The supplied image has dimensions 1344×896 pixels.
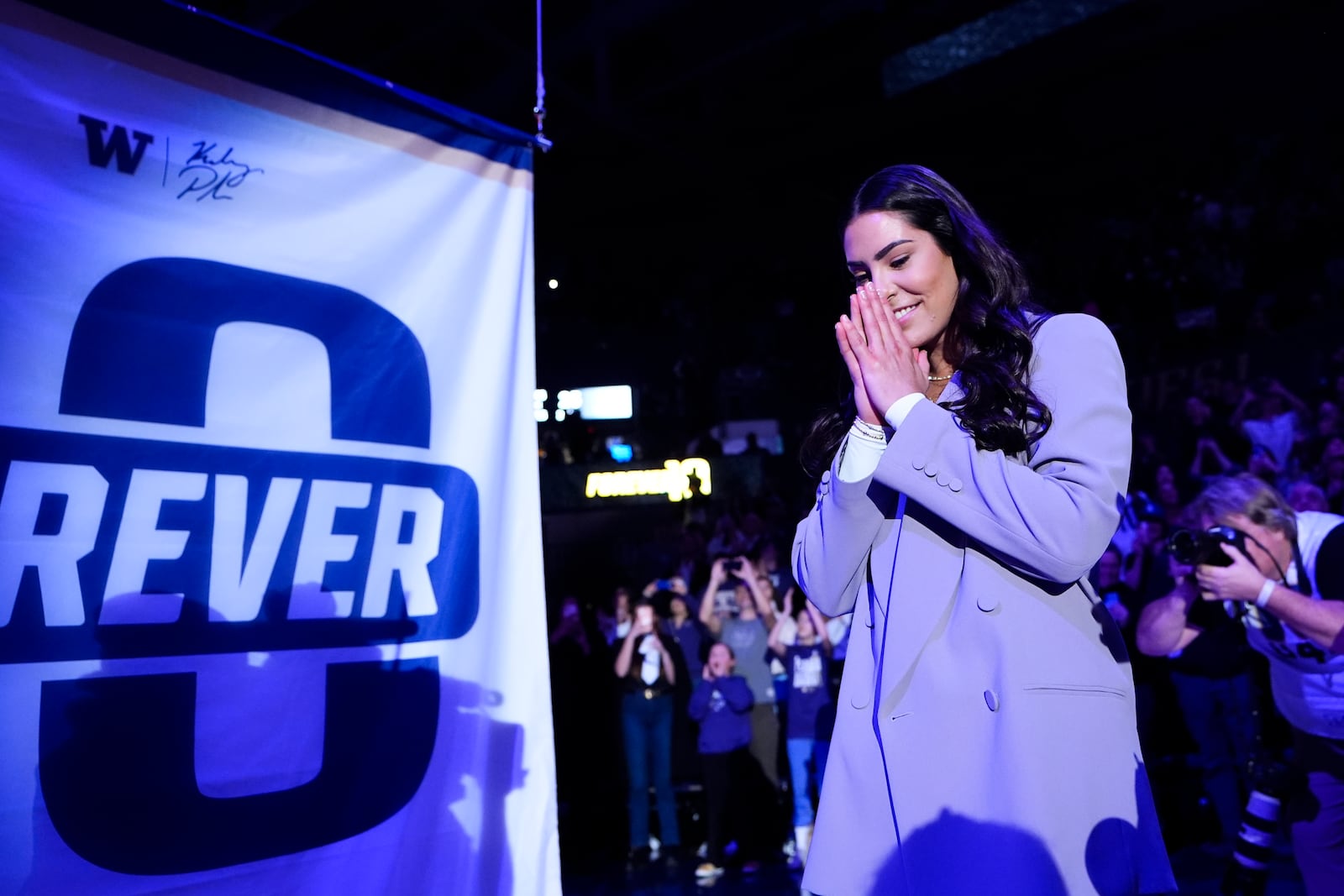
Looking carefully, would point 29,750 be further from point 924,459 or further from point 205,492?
point 924,459

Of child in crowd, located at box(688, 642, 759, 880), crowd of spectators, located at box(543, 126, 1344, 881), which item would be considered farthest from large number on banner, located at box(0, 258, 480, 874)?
child in crowd, located at box(688, 642, 759, 880)

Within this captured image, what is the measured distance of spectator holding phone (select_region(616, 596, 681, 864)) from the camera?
307 inches

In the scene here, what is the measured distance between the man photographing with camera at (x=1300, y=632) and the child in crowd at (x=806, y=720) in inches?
147

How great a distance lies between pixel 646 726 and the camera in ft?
25.7

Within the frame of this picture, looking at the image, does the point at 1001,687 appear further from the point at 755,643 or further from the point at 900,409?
the point at 755,643

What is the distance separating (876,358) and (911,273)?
21cm

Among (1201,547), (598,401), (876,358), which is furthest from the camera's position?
(598,401)

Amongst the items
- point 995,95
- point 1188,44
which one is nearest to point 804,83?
point 995,95

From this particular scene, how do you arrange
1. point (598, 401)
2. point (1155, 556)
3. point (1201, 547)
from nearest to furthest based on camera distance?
1. point (1201, 547)
2. point (1155, 556)
3. point (598, 401)

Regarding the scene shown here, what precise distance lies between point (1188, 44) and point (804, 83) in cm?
482

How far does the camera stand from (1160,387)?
11.1 meters

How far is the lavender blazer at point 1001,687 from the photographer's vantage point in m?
1.31

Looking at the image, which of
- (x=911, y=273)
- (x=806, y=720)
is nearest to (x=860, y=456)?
(x=911, y=273)
